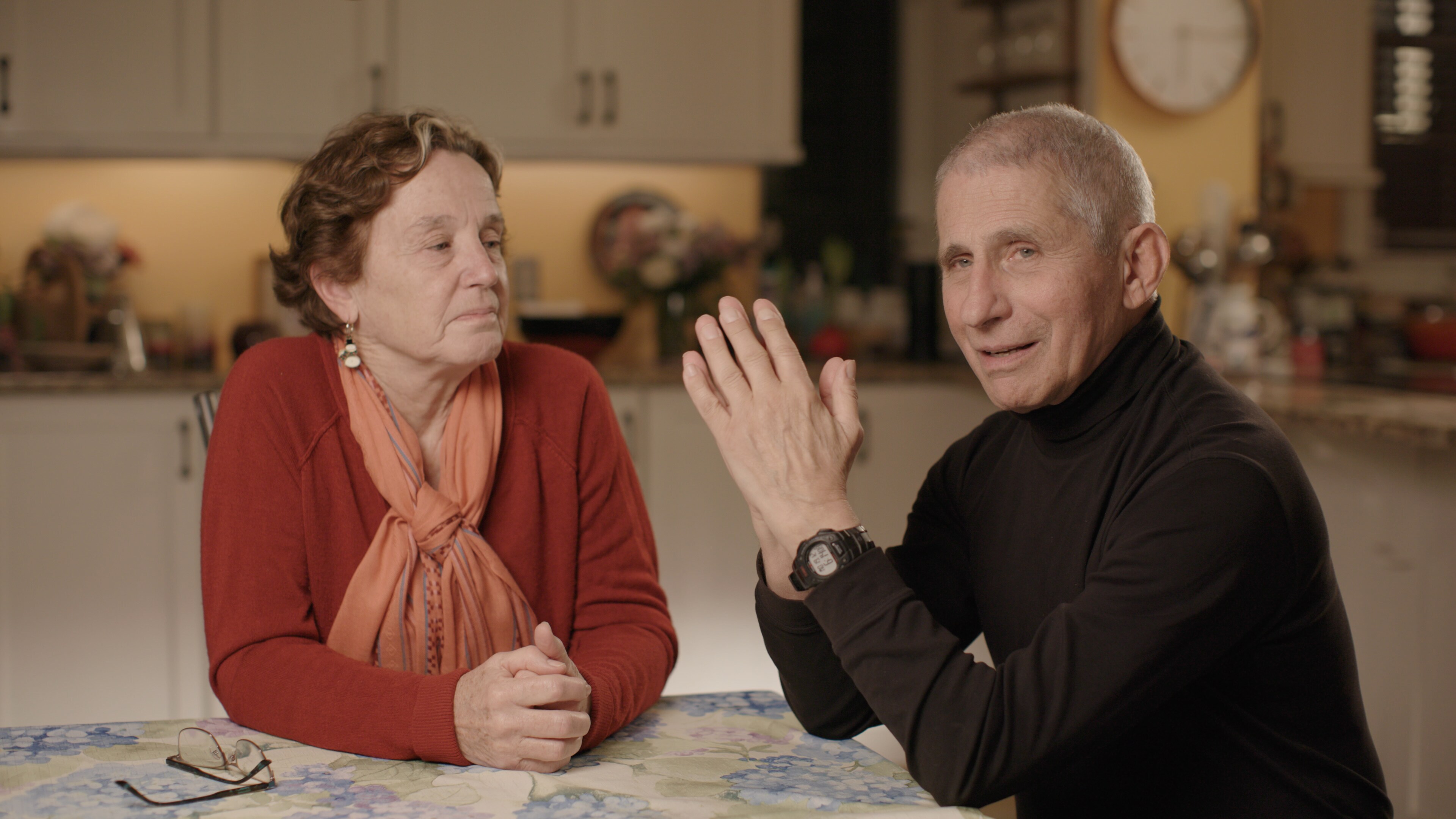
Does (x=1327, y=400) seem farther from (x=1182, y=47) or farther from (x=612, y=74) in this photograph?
(x=612, y=74)

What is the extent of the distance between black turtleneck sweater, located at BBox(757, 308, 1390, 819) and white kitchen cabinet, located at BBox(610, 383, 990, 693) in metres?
2.10

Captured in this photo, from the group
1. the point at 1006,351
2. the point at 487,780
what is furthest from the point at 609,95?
the point at 487,780

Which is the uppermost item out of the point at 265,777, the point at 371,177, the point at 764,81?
the point at 764,81

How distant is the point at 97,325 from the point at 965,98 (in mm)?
2866

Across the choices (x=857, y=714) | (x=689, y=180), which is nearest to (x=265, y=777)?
(x=857, y=714)

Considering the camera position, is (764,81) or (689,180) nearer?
(764,81)

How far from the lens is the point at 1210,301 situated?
133 inches

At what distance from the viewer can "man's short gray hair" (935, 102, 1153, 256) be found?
1123mm

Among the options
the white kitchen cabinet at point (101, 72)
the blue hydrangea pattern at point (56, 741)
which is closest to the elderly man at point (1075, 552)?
the blue hydrangea pattern at point (56, 741)

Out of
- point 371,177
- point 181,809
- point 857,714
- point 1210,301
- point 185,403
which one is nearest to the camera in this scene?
point 181,809

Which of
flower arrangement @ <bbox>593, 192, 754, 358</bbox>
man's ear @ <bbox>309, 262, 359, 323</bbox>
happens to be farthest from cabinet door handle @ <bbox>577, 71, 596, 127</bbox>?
man's ear @ <bbox>309, 262, 359, 323</bbox>

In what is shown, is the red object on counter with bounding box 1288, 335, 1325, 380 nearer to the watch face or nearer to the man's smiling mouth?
the man's smiling mouth

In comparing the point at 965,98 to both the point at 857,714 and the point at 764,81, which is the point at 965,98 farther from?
the point at 857,714

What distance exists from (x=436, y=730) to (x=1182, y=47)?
126 inches
